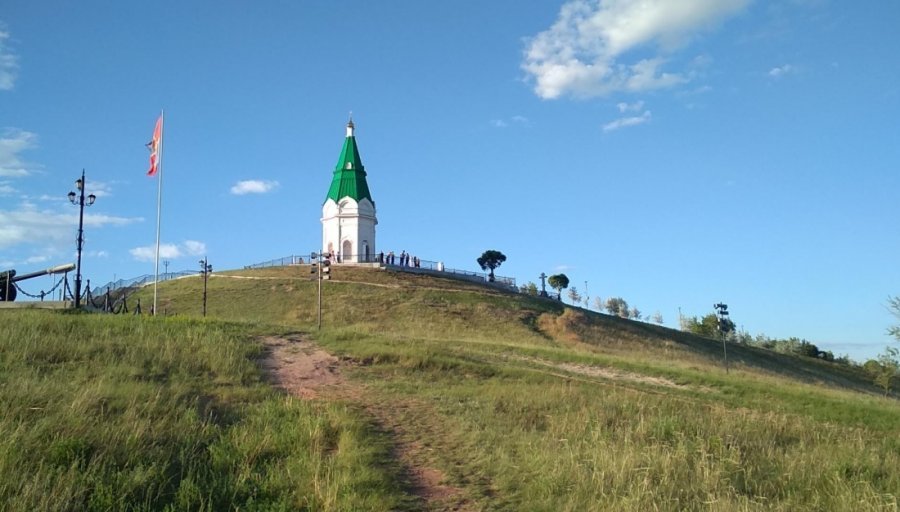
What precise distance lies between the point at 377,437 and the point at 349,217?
57221mm

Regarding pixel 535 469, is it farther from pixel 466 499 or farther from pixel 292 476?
pixel 292 476

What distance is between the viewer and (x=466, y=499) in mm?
A: 7746

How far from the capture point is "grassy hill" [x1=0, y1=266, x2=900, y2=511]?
7.35m

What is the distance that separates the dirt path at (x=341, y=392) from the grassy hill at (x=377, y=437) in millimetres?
62

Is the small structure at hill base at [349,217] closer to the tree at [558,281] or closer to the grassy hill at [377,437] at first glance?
the tree at [558,281]

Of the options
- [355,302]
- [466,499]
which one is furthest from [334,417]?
[355,302]

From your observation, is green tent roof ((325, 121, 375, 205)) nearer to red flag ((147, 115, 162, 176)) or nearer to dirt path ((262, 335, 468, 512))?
red flag ((147, 115, 162, 176))

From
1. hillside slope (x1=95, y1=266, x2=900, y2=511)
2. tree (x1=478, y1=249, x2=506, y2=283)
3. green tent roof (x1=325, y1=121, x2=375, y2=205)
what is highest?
green tent roof (x1=325, y1=121, x2=375, y2=205)

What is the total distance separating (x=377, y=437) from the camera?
1025cm

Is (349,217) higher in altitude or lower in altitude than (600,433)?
higher

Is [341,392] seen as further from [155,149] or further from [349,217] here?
[349,217]

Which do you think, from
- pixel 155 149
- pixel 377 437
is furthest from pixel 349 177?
pixel 377 437

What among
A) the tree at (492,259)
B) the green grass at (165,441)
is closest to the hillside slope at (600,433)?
the green grass at (165,441)

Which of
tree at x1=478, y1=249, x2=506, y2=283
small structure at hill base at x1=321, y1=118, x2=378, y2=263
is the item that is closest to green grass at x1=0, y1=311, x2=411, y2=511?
small structure at hill base at x1=321, y1=118, x2=378, y2=263
